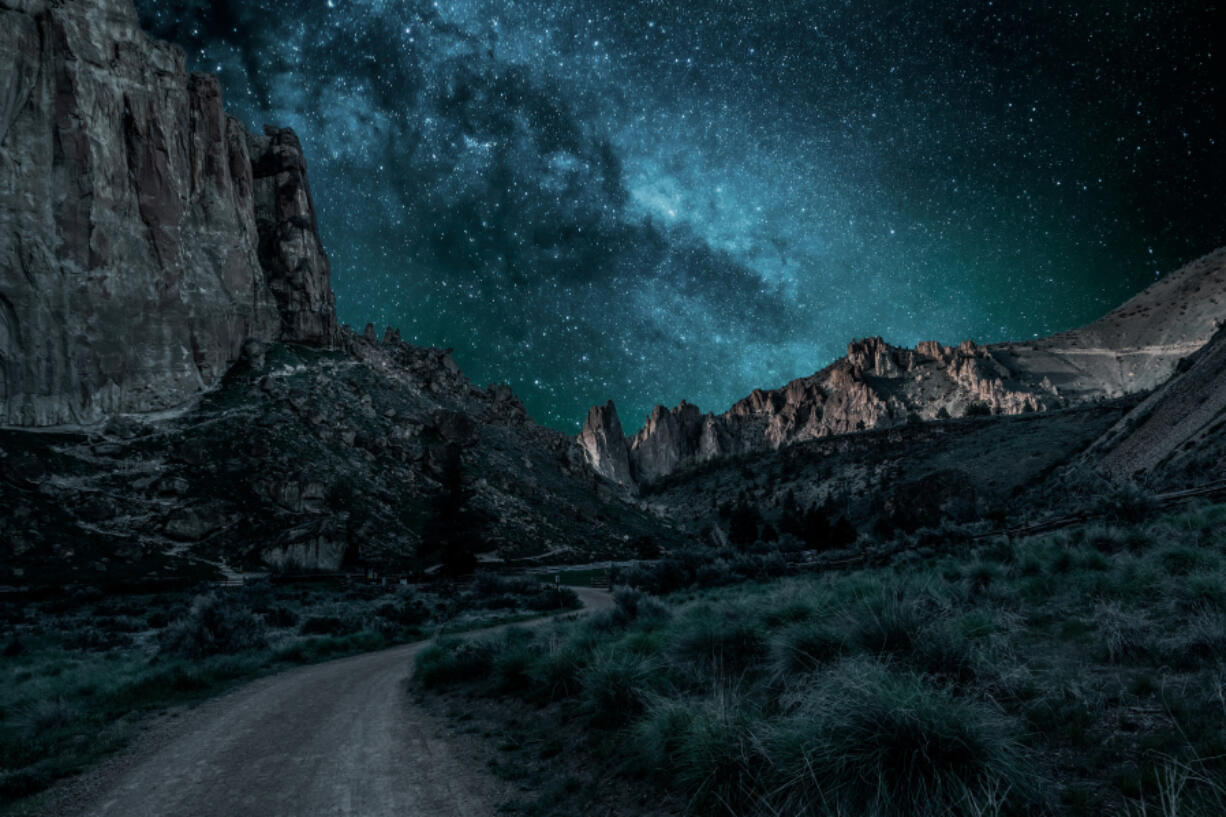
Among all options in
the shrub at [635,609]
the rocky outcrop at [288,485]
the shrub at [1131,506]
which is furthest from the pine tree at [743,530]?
the shrub at [635,609]

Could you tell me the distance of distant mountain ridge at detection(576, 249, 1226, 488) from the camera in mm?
107000

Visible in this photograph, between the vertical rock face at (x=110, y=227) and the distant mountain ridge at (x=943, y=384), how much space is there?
9873 cm

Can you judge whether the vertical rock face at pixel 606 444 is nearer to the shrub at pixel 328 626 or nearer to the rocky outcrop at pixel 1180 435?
the rocky outcrop at pixel 1180 435

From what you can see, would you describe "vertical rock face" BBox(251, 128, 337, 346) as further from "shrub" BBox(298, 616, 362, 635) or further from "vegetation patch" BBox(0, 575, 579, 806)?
"shrub" BBox(298, 616, 362, 635)

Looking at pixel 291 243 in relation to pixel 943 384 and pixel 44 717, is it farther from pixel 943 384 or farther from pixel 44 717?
pixel 943 384

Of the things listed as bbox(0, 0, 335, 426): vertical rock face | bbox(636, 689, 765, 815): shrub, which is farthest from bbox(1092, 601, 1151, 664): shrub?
bbox(0, 0, 335, 426): vertical rock face

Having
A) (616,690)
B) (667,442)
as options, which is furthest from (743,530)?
(667,442)

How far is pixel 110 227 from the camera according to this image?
50.8 metres

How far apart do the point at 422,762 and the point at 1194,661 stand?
26.5 feet

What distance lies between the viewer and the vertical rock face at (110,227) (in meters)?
45.9

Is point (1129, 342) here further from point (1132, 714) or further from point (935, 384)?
point (1132, 714)

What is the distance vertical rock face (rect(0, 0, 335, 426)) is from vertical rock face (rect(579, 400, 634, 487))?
Answer: 12946 centimetres

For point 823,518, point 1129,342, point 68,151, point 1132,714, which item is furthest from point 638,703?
point 1129,342

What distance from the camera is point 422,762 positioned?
6648 mm
